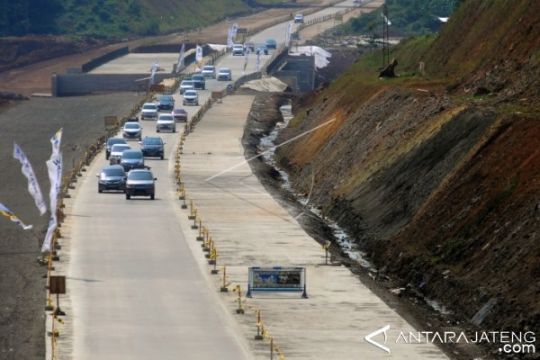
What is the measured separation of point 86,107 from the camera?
415 feet

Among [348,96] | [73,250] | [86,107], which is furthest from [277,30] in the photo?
[73,250]

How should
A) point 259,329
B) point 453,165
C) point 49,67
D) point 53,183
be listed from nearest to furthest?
point 259,329 → point 53,183 → point 453,165 → point 49,67

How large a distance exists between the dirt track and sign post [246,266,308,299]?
5.55m

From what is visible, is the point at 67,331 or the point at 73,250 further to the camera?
the point at 73,250

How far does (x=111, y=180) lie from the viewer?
72562 millimetres

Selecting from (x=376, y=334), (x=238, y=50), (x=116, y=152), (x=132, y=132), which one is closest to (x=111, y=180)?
(x=116, y=152)

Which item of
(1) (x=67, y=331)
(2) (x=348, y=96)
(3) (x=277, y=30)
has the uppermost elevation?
(1) (x=67, y=331)

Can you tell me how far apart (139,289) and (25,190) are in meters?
27.9

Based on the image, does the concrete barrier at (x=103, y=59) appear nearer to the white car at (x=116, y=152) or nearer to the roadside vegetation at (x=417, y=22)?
the roadside vegetation at (x=417, y=22)

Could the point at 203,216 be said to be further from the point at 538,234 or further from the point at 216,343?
the point at 216,343

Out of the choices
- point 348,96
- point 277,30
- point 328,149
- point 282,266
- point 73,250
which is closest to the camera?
point 282,266

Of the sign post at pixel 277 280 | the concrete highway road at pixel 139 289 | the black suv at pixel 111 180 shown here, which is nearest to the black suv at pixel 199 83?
the black suv at pixel 111 180

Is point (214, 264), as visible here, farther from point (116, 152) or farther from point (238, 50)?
point (238, 50)

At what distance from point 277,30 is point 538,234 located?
153 meters
